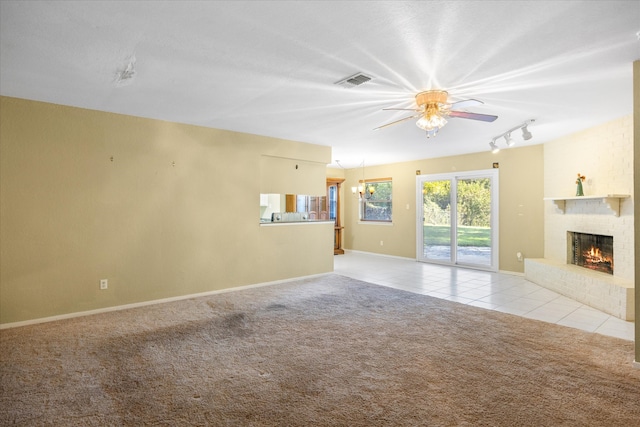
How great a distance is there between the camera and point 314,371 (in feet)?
8.91

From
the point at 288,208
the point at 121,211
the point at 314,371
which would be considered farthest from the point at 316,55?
the point at 288,208

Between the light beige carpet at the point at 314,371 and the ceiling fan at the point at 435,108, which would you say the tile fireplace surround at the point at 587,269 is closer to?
the light beige carpet at the point at 314,371

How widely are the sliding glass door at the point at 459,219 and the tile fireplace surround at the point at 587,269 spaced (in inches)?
42.3

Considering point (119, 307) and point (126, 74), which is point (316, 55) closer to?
point (126, 74)

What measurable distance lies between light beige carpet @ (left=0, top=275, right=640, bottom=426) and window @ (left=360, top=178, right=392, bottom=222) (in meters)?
5.23

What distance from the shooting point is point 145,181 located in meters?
4.57

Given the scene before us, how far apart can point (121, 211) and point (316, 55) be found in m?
3.27

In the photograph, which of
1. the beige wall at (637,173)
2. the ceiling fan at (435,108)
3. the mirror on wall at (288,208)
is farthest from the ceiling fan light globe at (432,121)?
the mirror on wall at (288,208)

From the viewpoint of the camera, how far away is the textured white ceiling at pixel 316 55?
211 cm

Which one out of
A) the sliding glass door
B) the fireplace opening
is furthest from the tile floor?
the fireplace opening

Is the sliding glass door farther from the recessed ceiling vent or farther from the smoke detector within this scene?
the smoke detector

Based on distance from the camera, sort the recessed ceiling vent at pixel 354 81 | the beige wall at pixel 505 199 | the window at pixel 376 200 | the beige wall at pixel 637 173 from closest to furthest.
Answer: the beige wall at pixel 637 173
the recessed ceiling vent at pixel 354 81
the beige wall at pixel 505 199
the window at pixel 376 200

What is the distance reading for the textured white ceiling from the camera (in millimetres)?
2111

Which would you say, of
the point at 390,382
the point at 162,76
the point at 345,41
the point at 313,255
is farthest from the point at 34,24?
the point at 313,255
